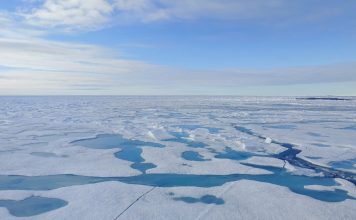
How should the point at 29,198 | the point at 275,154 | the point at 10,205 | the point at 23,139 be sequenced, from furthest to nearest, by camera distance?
the point at 23,139 → the point at 275,154 → the point at 29,198 → the point at 10,205

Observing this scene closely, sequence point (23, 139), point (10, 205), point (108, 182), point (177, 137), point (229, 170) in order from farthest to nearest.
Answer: point (177, 137) → point (23, 139) → point (229, 170) → point (108, 182) → point (10, 205)

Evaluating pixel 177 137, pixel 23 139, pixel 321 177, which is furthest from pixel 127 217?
pixel 23 139

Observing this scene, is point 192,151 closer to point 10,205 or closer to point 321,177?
point 321,177

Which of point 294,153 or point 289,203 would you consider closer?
point 289,203

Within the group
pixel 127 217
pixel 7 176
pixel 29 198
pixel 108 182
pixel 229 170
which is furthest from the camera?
pixel 229 170

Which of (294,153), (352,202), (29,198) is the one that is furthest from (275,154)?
(29,198)

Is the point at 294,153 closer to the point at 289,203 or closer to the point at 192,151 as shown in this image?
the point at 192,151

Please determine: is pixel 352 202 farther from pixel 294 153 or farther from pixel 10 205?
pixel 10 205

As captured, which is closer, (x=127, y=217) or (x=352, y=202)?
(x=127, y=217)

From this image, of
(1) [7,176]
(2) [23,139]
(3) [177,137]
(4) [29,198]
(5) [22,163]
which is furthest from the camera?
(3) [177,137]
